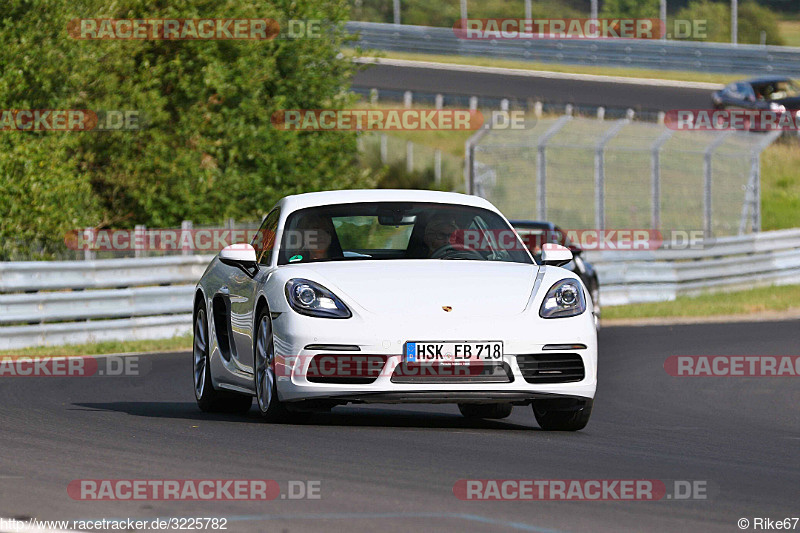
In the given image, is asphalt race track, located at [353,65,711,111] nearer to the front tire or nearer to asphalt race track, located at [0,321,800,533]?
asphalt race track, located at [0,321,800,533]

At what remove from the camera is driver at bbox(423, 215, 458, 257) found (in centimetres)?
997

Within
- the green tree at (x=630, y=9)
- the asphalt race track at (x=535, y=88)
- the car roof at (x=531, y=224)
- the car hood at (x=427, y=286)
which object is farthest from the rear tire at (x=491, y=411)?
the green tree at (x=630, y=9)

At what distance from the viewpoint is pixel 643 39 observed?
164 ft

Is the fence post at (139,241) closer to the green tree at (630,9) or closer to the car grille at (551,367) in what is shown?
the car grille at (551,367)

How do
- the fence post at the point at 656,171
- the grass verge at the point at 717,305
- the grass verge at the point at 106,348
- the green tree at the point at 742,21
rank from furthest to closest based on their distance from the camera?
the green tree at the point at 742,21
the fence post at the point at 656,171
the grass verge at the point at 717,305
the grass verge at the point at 106,348

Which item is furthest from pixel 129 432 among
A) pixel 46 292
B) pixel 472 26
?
pixel 472 26

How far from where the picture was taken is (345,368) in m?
8.85

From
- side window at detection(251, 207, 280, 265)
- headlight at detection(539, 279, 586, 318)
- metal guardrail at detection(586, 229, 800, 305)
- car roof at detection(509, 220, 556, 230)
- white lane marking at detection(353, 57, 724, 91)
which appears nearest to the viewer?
headlight at detection(539, 279, 586, 318)

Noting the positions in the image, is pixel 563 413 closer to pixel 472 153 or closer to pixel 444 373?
pixel 444 373

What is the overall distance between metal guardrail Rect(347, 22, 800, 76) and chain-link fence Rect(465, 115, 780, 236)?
15.3 ft

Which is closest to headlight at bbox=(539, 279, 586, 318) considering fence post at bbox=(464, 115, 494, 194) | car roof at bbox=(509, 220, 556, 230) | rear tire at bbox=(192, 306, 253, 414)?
rear tire at bbox=(192, 306, 253, 414)

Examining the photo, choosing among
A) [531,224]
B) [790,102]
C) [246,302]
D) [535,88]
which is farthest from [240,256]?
[535,88]

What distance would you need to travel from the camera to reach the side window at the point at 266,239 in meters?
10.2

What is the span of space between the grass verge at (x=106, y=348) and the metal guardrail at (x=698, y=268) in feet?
29.7
